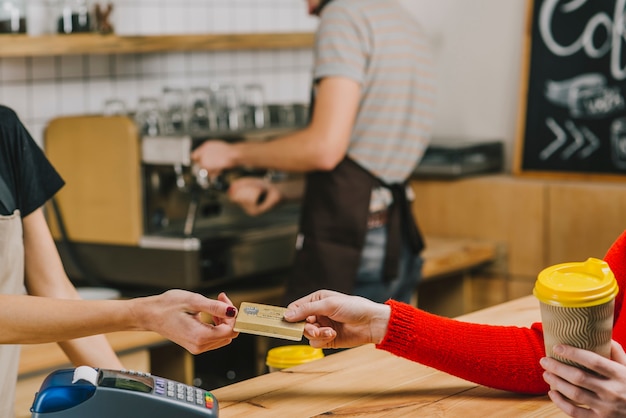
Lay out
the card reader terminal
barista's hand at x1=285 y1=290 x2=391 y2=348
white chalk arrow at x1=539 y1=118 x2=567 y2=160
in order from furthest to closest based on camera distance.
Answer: white chalk arrow at x1=539 y1=118 x2=567 y2=160
barista's hand at x1=285 y1=290 x2=391 y2=348
the card reader terminal

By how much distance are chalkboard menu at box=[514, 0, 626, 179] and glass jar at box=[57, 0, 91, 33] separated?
1763 millimetres

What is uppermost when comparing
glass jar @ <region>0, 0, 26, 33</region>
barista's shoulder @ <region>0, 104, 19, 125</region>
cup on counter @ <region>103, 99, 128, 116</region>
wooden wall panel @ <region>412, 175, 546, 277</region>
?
glass jar @ <region>0, 0, 26, 33</region>

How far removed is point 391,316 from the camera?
1654mm

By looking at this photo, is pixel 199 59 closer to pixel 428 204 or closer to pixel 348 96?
pixel 428 204

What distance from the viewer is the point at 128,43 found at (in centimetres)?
325

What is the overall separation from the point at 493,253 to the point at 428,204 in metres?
0.37

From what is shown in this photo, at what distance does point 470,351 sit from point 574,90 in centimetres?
245

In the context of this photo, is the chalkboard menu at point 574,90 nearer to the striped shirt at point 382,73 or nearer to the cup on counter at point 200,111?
the striped shirt at point 382,73

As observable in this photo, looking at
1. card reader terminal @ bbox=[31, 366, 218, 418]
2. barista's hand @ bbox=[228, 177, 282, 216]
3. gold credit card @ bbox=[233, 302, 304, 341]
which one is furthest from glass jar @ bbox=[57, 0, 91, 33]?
card reader terminal @ bbox=[31, 366, 218, 418]

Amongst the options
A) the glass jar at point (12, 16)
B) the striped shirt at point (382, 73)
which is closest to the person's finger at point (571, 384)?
the striped shirt at point (382, 73)

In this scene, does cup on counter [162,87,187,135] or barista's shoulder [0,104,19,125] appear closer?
barista's shoulder [0,104,19,125]

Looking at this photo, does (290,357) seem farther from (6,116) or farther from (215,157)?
(215,157)

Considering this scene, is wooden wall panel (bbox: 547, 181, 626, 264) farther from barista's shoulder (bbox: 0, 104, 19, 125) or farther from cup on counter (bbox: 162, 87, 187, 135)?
barista's shoulder (bbox: 0, 104, 19, 125)

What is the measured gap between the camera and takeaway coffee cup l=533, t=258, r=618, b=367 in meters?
1.26
